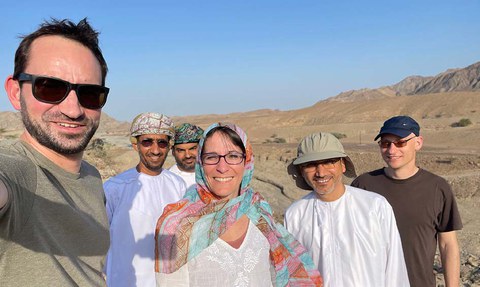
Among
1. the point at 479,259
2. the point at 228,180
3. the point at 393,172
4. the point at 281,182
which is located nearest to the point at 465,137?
the point at 281,182

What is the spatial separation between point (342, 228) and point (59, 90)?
188 cm

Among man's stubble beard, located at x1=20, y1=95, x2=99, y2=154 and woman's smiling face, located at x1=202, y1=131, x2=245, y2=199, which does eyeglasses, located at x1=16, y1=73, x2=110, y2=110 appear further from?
woman's smiling face, located at x1=202, y1=131, x2=245, y2=199

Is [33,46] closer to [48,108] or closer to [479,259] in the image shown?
[48,108]

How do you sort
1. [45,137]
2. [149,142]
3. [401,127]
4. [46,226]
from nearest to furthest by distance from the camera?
[46,226], [45,137], [401,127], [149,142]

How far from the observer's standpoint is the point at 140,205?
3266 millimetres

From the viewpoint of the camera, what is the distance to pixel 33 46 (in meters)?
1.59

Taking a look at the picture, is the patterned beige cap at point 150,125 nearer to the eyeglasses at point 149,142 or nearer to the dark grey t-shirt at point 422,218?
the eyeglasses at point 149,142

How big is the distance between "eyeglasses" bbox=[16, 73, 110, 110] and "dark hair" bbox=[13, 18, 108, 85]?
0.08 m

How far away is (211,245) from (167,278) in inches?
10.6

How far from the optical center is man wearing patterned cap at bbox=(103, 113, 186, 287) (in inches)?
119

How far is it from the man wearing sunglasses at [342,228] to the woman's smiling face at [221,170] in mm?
571

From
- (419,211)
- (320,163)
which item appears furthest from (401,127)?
(320,163)

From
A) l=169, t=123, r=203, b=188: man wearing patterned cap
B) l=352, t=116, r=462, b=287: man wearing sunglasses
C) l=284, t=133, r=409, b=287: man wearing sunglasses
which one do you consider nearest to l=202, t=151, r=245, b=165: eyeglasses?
l=284, t=133, r=409, b=287: man wearing sunglasses

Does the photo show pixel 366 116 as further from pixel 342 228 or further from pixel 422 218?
pixel 342 228
